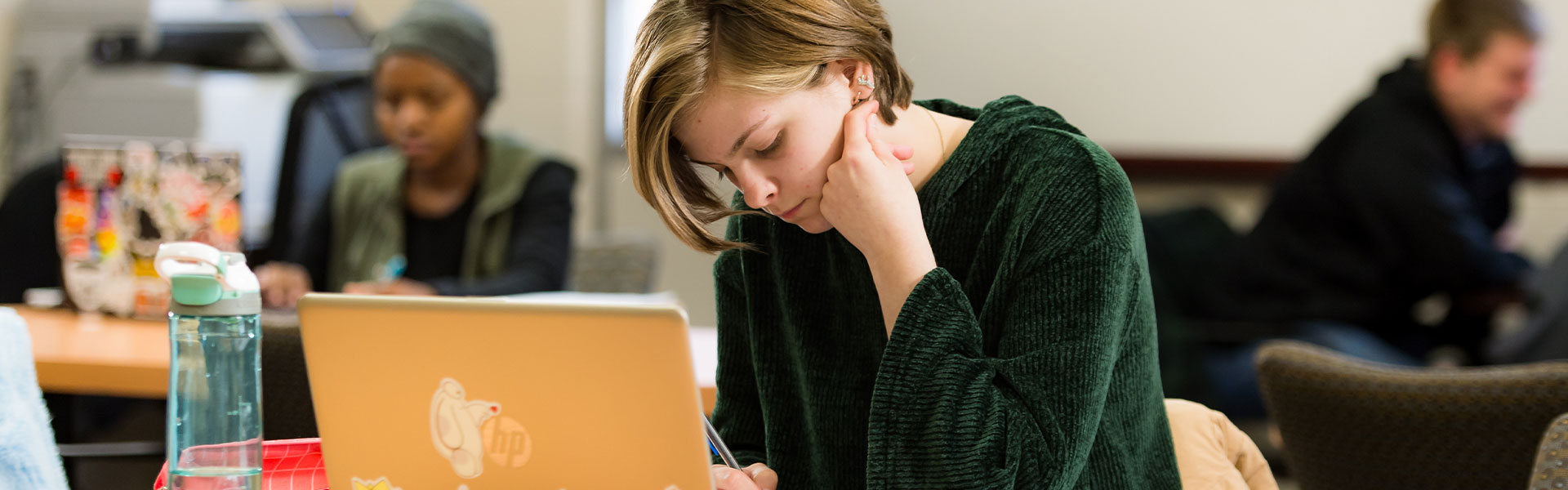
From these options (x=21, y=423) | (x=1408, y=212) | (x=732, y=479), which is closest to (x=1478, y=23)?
(x=1408, y=212)

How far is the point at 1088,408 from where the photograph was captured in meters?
0.96

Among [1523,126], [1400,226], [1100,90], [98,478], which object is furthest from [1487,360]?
[98,478]

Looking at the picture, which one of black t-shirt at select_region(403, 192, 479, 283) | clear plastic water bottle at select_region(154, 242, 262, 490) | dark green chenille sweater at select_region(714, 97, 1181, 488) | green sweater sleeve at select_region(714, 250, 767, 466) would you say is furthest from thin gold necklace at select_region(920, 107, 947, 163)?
black t-shirt at select_region(403, 192, 479, 283)

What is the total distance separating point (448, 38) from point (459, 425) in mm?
1763

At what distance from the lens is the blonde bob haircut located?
98 cm

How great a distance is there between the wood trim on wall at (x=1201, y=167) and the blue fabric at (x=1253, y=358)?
2.65 ft

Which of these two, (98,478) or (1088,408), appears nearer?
(1088,408)

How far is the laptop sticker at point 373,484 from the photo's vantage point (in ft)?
2.85

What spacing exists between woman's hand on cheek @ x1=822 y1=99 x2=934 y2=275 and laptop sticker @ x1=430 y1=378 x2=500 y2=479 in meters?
0.32

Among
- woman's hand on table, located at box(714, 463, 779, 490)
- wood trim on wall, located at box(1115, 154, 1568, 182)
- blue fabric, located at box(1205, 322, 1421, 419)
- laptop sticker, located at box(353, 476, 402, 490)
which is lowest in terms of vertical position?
blue fabric, located at box(1205, 322, 1421, 419)

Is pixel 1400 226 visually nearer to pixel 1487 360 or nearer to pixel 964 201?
pixel 1487 360

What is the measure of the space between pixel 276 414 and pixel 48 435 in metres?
0.45

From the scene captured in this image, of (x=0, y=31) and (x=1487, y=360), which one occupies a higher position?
(x=0, y=31)

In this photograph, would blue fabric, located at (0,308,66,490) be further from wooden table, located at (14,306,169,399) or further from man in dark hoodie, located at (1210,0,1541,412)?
man in dark hoodie, located at (1210,0,1541,412)
